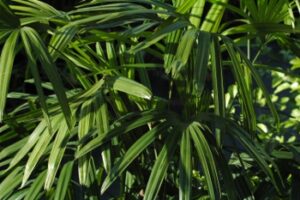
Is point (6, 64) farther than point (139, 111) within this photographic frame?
No

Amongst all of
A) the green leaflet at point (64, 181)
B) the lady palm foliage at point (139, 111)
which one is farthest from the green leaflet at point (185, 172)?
the green leaflet at point (64, 181)

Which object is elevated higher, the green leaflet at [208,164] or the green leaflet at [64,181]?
the green leaflet at [208,164]

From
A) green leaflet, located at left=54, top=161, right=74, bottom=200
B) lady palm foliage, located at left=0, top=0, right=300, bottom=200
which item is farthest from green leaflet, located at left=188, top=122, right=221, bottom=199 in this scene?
green leaflet, located at left=54, top=161, right=74, bottom=200

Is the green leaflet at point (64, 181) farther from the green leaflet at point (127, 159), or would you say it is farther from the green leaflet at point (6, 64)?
the green leaflet at point (6, 64)

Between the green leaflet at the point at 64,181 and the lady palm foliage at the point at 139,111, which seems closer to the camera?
the lady palm foliage at the point at 139,111

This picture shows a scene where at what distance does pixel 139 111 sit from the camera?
1.56m

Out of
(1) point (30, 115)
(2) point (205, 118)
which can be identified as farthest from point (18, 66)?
(2) point (205, 118)

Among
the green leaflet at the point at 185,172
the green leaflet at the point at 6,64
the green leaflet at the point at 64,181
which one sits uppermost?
the green leaflet at the point at 6,64

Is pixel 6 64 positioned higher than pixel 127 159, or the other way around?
pixel 6 64

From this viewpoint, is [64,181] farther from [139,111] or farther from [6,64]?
[6,64]

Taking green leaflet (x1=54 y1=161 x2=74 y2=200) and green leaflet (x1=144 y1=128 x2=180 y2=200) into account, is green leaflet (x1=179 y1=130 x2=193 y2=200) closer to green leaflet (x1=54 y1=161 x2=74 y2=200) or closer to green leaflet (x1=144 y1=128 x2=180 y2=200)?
green leaflet (x1=144 y1=128 x2=180 y2=200)

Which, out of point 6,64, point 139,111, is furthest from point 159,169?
point 6,64

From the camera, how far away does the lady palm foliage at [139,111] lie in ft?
4.49

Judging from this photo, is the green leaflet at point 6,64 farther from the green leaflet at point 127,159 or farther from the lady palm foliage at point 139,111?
the green leaflet at point 127,159
